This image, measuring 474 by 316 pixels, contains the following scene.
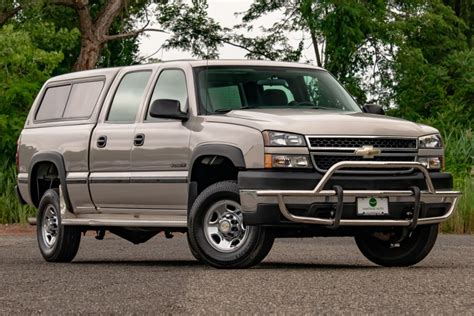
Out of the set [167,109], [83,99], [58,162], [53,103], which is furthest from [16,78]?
[167,109]

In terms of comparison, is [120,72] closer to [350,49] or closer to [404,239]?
[404,239]

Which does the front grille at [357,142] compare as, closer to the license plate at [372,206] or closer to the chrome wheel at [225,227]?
the license plate at [372,206]

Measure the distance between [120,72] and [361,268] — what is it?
3.49 metres

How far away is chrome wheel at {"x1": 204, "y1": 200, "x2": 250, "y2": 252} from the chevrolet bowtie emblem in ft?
3.85

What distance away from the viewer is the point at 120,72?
15.1 m

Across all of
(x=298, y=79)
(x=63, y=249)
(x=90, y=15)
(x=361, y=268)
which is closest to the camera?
(x=361, y=268)

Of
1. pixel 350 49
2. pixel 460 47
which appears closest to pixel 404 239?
pixel 350 49

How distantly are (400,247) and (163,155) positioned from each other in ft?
8.17

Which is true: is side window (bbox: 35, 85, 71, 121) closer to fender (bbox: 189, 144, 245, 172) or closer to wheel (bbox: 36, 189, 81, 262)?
wheel (bbox: 36, 189, 81, 262)

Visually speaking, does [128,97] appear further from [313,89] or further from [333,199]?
[333,199]

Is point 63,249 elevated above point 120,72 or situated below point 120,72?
below

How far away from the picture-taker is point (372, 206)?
12.6 meters

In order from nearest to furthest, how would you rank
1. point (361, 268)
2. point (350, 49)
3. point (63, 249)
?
1. point (361, 268)
2. point (63, 249)
3. point (350, 49)

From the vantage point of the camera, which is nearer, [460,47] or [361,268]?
[361,268]
